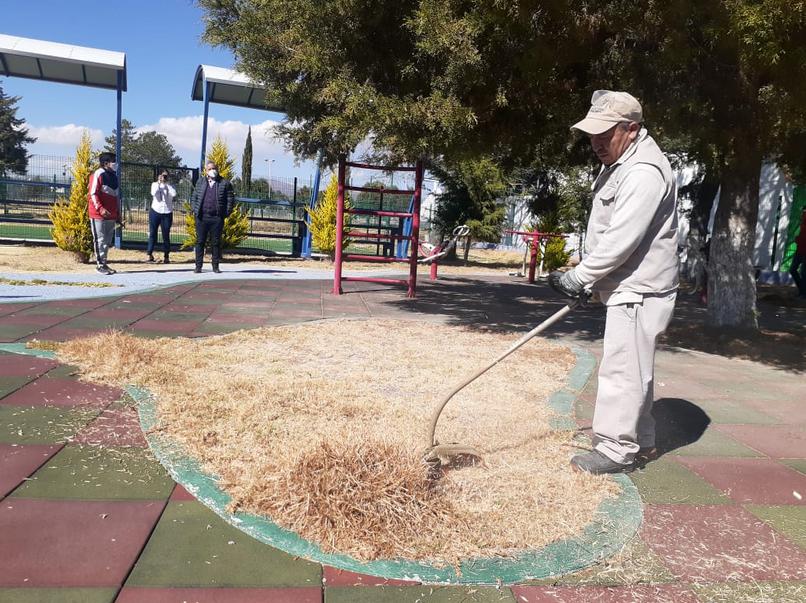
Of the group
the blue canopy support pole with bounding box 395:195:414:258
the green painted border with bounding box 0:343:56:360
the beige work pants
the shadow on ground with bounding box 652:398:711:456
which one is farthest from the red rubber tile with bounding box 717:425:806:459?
the blue canopy support pole with bounding box 395:195:414:258

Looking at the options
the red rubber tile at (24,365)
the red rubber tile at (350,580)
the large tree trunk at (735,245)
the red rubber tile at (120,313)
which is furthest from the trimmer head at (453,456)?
the large tree trunk at (735,245)

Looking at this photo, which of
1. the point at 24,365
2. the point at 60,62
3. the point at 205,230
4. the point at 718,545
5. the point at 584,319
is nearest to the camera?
the point at 718,545

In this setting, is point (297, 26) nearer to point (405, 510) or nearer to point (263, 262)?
point (405, 510)

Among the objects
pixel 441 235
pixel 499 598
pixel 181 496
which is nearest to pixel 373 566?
pixel 499 598

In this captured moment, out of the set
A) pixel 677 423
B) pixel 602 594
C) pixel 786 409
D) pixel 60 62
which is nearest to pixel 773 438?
pixel 677 423

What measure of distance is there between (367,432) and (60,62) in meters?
14.4

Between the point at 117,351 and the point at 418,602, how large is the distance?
3571mm

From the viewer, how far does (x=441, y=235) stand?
61.9ft

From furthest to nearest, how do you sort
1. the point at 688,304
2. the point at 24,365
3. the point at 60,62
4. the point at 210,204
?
the point at 60,62, the point at 688,304, the point at 210,204, the point at 24,365

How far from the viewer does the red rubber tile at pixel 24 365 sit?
465 cm

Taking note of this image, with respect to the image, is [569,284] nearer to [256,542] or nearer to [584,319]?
[256,542]

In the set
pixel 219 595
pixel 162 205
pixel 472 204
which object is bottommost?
pixel 219 595

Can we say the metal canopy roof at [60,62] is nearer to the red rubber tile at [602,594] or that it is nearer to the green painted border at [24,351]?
the green painted border at [24,351]

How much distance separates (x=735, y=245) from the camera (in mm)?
7309
